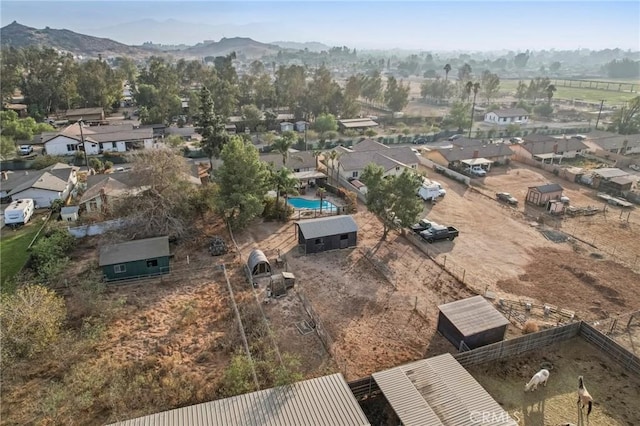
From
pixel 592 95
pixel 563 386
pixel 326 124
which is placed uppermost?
pixel 592 95

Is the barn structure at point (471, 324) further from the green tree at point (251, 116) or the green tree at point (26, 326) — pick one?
the green tree at point (251, 116)

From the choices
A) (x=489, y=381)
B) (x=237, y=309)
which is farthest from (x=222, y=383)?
(x=489, y=381)

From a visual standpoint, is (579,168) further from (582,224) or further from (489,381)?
(489,381)

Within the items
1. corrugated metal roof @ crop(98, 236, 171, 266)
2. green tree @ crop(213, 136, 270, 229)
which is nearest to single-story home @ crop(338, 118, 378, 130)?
green tree @ crop(213, 136, 270, 229)

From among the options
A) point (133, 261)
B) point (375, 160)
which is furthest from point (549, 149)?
point (133, 261)

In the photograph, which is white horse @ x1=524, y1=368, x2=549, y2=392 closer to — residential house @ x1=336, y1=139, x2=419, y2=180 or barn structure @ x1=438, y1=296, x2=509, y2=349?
barn structure @ x1=438, y1=296, x2=509, y2=349

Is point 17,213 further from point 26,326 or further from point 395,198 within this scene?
point 395,198
